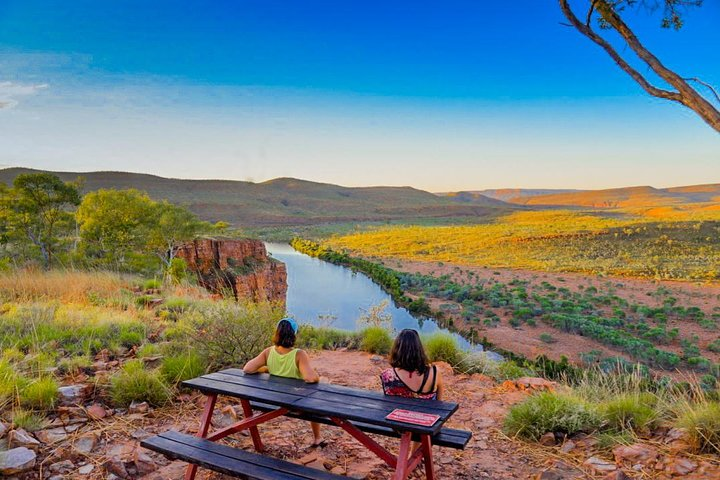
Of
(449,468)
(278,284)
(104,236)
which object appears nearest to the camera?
(449,468)

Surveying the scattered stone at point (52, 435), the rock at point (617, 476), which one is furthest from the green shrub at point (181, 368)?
the rock at point (617, 476)

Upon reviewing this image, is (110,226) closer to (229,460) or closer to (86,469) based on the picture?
(86,469)

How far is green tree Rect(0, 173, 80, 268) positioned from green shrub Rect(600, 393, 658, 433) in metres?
19.6

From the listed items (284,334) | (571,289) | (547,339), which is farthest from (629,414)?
(571,289)

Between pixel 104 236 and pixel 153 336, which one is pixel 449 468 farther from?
pixel 104 236

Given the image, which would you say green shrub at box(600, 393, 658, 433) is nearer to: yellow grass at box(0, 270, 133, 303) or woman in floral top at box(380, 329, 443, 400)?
woman in floral top at box(380, 329, 443, 400)

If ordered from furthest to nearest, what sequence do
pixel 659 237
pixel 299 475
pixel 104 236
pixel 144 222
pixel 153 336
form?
pixel 659 237, pixel 144 222, pixel 104 236, pixel 153 336, pixel 299 475

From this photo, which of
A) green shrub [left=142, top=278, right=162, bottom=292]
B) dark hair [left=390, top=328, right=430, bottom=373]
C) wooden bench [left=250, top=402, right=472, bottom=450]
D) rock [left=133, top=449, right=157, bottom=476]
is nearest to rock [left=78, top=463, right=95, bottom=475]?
rock [left=133, top=449, right=157, bottom=476]

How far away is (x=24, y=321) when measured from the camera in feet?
20.0

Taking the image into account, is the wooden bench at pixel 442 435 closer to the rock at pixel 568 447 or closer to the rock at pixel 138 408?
the rock at pixel 568 447

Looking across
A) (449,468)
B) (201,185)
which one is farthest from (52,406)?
(201,185)

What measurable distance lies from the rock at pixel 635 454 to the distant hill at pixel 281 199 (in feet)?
272

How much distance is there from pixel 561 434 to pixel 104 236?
2389cm

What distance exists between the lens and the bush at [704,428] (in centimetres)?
331
